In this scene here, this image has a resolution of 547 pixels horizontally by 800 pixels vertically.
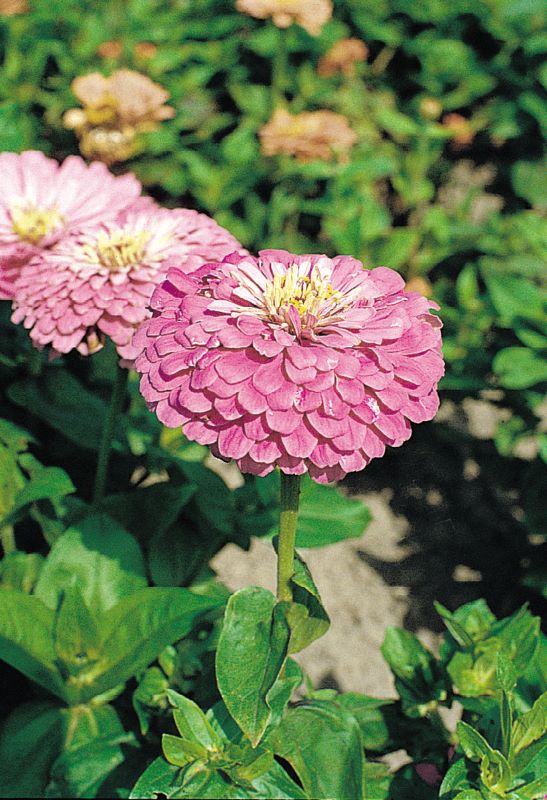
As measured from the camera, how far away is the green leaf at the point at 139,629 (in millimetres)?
875

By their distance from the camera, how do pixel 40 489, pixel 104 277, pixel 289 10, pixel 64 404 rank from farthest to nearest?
pixel 289 10 → pixel 64 404 → pixel 40 489 → pixel 104 277

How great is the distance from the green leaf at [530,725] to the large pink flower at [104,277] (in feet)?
1.54

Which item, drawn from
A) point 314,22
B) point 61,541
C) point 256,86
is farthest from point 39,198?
point 256,86

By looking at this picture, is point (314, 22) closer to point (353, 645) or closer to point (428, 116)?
point (428, 116)

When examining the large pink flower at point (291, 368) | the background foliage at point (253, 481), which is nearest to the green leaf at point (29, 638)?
the background foliage at point (253, 481)

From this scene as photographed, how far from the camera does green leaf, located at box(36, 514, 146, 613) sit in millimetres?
1008

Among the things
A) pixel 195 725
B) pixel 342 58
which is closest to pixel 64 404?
pixel 195 725

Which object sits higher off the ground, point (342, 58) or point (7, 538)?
point (342, 58)

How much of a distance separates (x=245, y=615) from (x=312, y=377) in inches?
9.1

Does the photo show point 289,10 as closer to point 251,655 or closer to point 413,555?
point 413,555

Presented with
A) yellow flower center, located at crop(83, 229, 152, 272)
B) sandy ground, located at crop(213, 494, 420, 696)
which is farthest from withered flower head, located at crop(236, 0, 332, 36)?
yellow flower center, located at crop(83, 229, 152, 272)

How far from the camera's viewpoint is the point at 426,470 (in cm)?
189

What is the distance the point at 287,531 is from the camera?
0.71m

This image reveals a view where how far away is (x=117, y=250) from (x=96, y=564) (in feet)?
1.25
